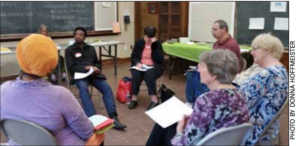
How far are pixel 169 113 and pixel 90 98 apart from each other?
1.72 m

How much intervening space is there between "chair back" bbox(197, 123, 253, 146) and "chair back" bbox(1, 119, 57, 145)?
67 centimetres

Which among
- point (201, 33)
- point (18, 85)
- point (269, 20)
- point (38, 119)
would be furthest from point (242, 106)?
point (201, 33)

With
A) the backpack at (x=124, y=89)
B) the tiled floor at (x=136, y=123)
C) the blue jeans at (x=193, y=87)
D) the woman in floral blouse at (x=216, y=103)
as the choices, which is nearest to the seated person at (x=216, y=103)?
the woman in floral blouse at (x=216, y=103)

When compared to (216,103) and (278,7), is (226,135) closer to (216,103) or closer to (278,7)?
(216,103)

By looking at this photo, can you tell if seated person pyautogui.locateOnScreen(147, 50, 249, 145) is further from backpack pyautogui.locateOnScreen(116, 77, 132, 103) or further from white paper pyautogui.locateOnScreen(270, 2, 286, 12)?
white paper pyautogui.locateOnScreen(270, 2, 286, 12)

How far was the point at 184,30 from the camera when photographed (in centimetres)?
661

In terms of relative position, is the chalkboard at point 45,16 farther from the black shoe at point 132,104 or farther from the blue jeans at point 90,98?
the black shoe at point 132,104

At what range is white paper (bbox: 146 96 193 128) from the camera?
6.17 ft

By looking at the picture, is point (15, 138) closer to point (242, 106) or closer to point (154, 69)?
point (242, 106)

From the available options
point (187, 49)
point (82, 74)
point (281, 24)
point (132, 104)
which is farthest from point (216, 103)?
point (281, 24)

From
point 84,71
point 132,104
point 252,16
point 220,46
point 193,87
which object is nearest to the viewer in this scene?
point 193,87

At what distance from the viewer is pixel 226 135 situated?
1393 mm

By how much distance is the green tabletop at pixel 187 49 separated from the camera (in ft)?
16.8

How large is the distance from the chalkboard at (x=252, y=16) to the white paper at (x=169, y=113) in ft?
12.2
